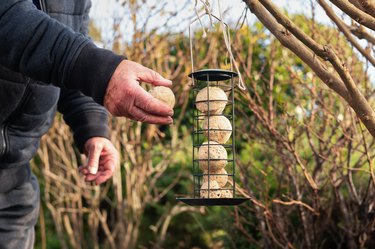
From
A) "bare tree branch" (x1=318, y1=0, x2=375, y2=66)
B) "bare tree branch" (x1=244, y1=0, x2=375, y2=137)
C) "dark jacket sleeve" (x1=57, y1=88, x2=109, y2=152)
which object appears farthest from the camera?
"dark jacket sleeve" (x1=57, y1=88, x2=109, y2=152)

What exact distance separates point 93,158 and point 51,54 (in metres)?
1.23

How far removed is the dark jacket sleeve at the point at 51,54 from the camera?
A: 204 cm

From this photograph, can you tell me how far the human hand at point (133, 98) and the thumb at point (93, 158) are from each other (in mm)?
1229

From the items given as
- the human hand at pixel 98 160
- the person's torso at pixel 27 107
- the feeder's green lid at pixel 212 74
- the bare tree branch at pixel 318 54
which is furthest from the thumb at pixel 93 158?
the bare tree branch at pixel 318 54

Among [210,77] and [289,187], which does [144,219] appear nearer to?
[289,187]

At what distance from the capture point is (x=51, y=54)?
208cm

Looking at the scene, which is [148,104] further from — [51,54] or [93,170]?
[93,170]

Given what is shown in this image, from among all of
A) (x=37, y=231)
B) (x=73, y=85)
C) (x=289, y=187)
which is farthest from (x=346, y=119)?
(x=37, y=231)

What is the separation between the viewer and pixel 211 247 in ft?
19.2

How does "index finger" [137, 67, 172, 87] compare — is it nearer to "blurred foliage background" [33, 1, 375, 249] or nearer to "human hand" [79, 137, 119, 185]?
"human hand" [79, 137, 119, 185]

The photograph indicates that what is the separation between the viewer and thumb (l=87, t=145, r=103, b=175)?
10.6 feet

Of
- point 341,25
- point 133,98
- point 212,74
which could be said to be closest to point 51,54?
point 133,98

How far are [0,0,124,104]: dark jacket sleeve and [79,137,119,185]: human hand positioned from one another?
1132mm

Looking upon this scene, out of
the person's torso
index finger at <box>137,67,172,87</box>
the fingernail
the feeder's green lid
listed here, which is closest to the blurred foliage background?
the fingernail
